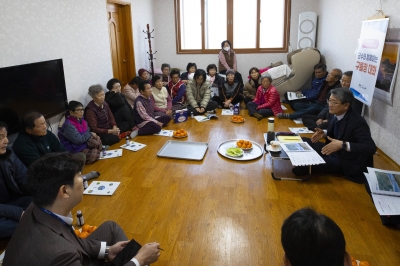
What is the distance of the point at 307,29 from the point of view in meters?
7.14

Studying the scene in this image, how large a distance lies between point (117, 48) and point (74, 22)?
5.53ft

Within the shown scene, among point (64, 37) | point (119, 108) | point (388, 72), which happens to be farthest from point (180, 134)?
point (388, 72)

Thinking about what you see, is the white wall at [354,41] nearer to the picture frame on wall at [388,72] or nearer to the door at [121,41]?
the picture frame on wall at [388,72]

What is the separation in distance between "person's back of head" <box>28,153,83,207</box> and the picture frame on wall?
360cm

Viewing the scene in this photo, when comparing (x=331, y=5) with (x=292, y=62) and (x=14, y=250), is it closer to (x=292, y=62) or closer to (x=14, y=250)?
(x=292, y=62)

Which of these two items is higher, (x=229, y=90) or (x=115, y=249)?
(x=229, y=90)

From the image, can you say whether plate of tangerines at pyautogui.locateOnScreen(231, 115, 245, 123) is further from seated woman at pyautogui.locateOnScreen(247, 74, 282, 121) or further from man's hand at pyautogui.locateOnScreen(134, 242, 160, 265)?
man's hand at pyautogui.locateOnScreen(134, 242, 160, 265)

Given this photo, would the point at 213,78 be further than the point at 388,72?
Yes

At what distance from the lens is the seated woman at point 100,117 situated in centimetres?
429

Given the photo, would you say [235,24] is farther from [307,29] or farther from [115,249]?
[115,249]

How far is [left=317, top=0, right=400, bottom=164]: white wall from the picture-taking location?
3.66m

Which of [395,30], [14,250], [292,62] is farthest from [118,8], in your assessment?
[14,250]

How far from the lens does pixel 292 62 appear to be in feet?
21.7

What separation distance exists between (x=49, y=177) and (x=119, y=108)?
11.5ft
